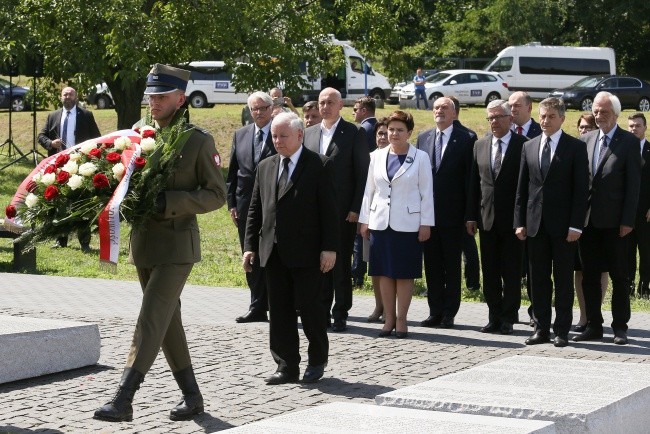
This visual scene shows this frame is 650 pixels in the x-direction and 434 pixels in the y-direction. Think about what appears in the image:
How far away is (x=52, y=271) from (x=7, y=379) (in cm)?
752

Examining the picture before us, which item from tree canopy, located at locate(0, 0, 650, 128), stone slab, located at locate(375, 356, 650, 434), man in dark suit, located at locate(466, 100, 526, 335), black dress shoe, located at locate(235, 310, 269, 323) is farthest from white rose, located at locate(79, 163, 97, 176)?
tree canopy, located at locate(0, 0, 650, 128)

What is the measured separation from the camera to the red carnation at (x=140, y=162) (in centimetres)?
753

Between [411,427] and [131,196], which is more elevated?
[131,196]

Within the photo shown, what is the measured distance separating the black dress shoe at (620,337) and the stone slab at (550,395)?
10.8ft

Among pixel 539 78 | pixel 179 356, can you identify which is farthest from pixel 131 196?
pixel 539 78

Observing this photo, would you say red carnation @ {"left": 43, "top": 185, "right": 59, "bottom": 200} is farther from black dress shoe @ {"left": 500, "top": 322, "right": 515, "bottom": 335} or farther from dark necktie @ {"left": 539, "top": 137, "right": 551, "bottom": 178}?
black dress shoe @ {"left": 500, "top": 322, "right": 515, "bottom": 335}

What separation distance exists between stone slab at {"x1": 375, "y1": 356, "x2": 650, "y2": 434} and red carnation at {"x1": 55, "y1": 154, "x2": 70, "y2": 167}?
2480 millimetres

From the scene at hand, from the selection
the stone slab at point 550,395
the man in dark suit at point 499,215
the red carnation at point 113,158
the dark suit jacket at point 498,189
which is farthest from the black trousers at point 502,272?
the red carnation at point 113,158

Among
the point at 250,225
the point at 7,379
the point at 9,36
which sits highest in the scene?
the point at 9,36

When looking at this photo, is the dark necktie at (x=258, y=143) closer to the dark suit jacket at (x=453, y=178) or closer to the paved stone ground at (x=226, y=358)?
the paved stone ground at (x=226, y=358)

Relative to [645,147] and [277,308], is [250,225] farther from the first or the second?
[645,147]

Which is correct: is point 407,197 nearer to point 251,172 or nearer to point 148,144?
point 251,172

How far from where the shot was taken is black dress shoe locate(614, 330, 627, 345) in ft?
36.4

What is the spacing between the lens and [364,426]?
5.76 m
